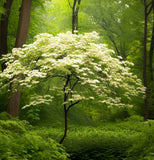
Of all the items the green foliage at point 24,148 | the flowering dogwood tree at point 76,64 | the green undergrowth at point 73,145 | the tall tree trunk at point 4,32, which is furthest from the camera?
the tall tree trunk at point 4,32

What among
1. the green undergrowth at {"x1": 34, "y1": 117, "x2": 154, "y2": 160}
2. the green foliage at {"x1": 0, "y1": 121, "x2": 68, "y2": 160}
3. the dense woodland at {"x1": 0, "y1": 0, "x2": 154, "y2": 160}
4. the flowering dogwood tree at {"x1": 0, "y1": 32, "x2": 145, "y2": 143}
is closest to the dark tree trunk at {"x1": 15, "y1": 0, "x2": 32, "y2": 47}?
the dense woodland at {"x1": 0, "y1": 0, "x2": 154, "y2": 160}

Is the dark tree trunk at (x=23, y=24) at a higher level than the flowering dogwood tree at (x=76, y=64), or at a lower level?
higher

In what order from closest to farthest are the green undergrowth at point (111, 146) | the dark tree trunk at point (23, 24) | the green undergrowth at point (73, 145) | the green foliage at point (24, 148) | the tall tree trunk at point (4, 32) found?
the green foliage at point (24, 148), the green undergrowth at point (73, 145), the green undergrowth at point (111, 146), the dark tree trunk at point (23, 24), the tall tree trunk at point (4, 32)

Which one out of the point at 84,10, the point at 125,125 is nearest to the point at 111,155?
the point at 125,125

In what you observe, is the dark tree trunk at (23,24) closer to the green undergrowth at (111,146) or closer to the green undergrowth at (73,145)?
the green undergrowth at (73,145)

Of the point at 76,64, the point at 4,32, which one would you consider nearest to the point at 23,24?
the point at 4,32

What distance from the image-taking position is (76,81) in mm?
6566

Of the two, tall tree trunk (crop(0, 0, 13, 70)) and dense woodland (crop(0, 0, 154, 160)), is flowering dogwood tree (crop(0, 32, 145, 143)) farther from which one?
tall tree trunk (crop(0, 0, 13, 70))

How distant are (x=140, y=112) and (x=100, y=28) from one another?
723 cm

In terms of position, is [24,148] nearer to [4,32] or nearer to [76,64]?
[76,64]

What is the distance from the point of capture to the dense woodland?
183 inches

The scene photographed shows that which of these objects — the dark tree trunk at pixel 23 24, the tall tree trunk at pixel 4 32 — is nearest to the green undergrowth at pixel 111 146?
the dark tree trunk at pixel 23 24

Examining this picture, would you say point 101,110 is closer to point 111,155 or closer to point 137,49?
point 137,49

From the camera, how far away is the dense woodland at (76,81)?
4645 millimetres
